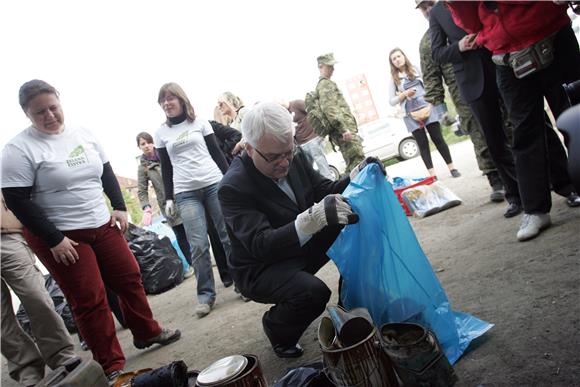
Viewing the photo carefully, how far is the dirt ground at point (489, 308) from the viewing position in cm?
145

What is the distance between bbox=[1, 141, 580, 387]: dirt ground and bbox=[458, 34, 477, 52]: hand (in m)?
1.13

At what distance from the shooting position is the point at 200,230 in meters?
3.37

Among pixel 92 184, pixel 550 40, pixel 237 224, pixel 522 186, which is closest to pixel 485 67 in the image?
pixel 550 40

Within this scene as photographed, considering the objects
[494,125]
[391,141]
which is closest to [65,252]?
[494,125]

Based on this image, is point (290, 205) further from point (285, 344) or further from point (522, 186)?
point (522, 186)

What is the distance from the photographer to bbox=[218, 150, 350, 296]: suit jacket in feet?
6.19

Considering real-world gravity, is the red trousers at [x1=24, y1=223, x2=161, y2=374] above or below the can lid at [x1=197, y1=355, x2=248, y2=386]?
above

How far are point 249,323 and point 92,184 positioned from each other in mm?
1265

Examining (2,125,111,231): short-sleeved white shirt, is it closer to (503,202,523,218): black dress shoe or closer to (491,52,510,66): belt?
(491,52,510,66): belt

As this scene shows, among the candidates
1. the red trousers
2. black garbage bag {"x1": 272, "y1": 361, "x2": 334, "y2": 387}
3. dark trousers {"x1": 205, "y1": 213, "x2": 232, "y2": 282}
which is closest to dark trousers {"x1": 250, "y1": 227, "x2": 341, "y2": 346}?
black garbage bag {"x1": 272, "y1": 361, "x2": 334, "y2": 387}

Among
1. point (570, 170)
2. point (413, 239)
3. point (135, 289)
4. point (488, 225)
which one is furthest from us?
point (488, 225)

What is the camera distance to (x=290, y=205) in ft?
6.81

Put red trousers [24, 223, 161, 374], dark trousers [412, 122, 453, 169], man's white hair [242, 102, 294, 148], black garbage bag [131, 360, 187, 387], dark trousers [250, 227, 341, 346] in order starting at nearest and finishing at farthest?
black garbage bag [131, 360, 187, 387] → man's white hair [242, 102, 294, 148] → dark trousers [250, 227, 341, 346] → red trousers [24, 223, 161, 374] → dark trousers [412, 122, 453, 169]

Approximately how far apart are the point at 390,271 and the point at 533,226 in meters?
1.19
